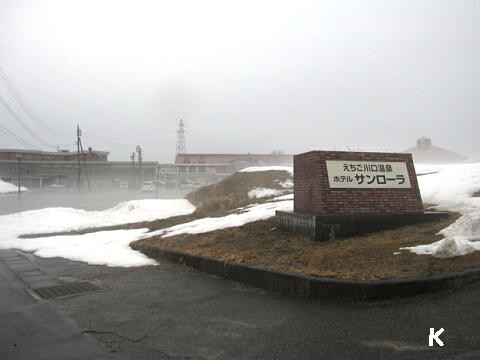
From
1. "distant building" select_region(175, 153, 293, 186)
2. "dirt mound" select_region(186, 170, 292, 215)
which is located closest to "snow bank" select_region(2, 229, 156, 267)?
"dirt mound" select_region(186, 170, 292, 215)

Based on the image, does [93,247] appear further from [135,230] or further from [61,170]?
[61,170]

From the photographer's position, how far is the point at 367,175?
314 inches

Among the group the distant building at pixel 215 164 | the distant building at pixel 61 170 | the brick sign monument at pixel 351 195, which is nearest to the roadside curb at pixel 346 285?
the brick sign monument at pixel 351 195

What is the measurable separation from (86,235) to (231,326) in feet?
31.7

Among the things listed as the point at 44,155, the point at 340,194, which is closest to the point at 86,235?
the point at 340,194

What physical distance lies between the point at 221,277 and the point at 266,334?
255 cm

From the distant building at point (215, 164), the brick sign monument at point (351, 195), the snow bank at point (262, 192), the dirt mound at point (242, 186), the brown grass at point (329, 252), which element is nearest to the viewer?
the brown grass at point (329, 252)

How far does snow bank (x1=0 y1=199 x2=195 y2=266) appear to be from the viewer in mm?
8856

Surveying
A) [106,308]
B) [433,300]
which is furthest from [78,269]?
[433,300]

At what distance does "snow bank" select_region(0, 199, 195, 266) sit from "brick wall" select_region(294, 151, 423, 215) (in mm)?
3581

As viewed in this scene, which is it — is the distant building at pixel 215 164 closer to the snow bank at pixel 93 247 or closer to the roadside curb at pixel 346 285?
the snow bank at pixel 93 247

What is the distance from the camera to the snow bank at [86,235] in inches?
349

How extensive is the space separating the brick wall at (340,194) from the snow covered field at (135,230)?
1310mm

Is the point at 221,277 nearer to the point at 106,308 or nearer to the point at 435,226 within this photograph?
the point at 106,308
